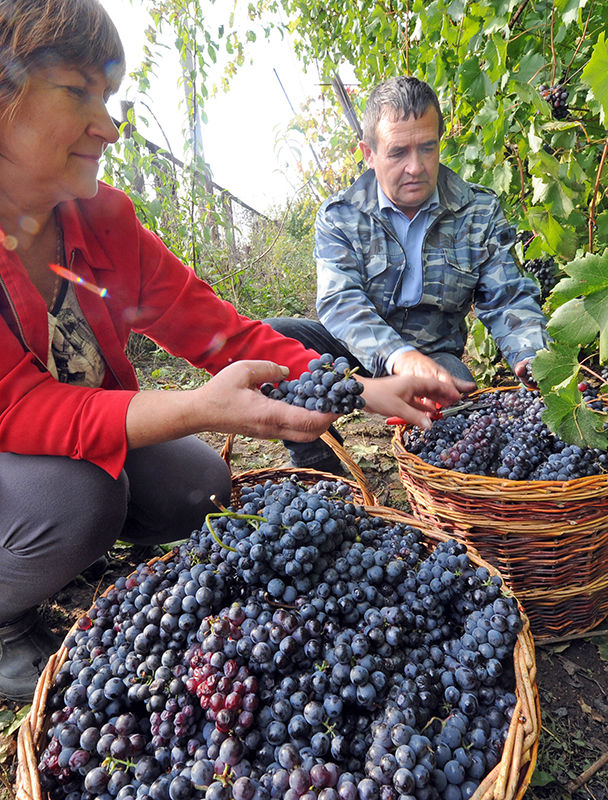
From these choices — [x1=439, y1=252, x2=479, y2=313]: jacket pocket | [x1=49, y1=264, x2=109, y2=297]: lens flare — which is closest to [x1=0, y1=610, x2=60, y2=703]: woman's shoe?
[x1=49, y1=264, x2=109, y2=297]: lens flare

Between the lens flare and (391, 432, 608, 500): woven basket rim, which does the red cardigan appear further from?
(391, 432, 608, 500): woven basket rim

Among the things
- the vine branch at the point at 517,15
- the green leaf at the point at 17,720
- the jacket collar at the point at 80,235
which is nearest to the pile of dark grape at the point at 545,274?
the vine branch at the point at 517,15

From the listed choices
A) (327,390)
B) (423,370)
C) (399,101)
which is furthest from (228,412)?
(399,101)

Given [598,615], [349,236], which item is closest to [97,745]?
[598,615]

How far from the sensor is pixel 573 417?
1.56m

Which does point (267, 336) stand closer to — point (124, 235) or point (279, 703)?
point (124, 235)

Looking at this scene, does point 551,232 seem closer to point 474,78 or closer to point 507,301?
point 507,301

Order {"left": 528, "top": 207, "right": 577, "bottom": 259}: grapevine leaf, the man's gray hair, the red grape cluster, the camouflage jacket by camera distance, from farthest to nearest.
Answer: the camouflage jacket, the man's gray hair, {"left": 528, "top": 207, "right": 577, "bottom": 259}: grapevine leaf, the red grape cluster

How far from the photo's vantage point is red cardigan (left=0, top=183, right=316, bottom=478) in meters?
1.40

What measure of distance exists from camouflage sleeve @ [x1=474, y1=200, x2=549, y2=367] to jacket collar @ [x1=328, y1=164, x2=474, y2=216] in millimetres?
176

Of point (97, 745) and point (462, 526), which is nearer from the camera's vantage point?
point (97, 745)

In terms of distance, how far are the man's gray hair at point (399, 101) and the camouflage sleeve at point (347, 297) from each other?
0.42 meters

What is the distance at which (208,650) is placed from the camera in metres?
1.05

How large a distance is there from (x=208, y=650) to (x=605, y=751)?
1.12 meters
